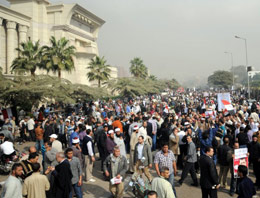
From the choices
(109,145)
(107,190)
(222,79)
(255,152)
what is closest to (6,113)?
(109,145)

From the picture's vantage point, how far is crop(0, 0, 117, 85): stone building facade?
3531cm

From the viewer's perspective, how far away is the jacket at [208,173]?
4930 mm

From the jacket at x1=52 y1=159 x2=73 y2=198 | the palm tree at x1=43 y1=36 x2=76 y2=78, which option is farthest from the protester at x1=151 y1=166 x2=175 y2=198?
the palm tree at x1=43 y1=36 x2=76 y2=78

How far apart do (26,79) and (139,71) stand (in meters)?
41.9

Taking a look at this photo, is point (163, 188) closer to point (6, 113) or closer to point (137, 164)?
point (137, 164)

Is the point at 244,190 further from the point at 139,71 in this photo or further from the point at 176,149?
the point at 139,71

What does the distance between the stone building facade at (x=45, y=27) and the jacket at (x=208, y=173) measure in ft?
99.9

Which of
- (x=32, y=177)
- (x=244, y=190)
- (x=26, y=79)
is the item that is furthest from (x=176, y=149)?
A: (x=26, y=79)

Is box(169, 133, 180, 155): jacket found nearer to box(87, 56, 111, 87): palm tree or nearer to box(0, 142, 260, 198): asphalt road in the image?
box(0, 142, 260, 198): asphalt road

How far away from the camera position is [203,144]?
725 cm

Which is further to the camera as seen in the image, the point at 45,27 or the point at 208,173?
the point at 45,27

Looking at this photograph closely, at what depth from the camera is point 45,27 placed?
140 feet

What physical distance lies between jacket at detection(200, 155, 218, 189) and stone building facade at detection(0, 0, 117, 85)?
30.4 meters

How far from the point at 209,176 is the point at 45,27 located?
44076mm
